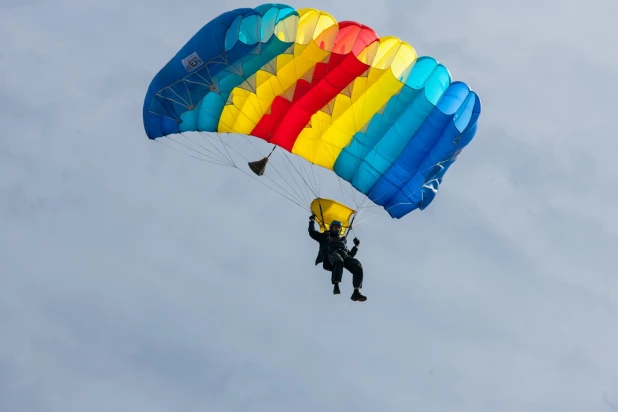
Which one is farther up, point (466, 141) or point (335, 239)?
point (466, 141)

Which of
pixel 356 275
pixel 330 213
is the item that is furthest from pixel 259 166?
pixel 356 275

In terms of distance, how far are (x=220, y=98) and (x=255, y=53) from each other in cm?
177

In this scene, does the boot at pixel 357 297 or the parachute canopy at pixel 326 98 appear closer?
the boot at pixel 357 297

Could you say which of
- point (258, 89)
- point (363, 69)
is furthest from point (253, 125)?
point (363, 69)

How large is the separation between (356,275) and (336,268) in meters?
0.50

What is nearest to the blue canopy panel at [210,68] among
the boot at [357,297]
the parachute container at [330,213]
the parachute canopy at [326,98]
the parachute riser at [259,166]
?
the parachute canopy at [326,98]

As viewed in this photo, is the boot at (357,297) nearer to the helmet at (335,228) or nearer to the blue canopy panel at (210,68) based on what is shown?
the helmet at (335,228)

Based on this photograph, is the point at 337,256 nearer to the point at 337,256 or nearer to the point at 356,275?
the point at 337,256

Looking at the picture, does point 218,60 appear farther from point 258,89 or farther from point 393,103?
point 393,103

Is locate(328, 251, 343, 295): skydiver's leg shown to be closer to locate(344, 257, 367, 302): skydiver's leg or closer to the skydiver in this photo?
the skydiver

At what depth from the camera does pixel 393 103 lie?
32.3m

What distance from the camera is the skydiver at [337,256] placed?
3116 cm

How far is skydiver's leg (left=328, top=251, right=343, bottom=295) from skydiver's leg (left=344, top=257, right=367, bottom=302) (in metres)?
0.25

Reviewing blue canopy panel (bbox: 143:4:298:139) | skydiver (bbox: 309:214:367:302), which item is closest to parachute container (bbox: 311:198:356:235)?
skydiver (bbox: 309:214:367:302)
